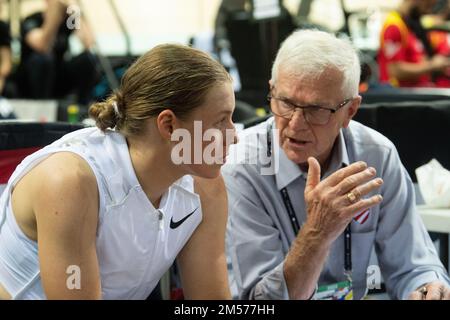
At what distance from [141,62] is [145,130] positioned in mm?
133

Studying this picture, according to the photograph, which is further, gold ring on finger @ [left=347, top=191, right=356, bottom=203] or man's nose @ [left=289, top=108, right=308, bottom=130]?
man's nose @ [left=289, top=108, right=308, bottom=130]

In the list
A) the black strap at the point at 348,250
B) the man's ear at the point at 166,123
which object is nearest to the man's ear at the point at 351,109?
the black strap at the point at 348,250

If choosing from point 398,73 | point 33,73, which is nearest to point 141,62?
point 398,73

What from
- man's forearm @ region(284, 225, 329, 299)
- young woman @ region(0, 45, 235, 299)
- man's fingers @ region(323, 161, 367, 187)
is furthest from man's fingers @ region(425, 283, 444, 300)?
young woman @ region(0, 45, 235, 299)

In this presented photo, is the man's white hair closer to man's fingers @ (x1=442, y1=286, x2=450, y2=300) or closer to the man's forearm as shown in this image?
the man's forearm

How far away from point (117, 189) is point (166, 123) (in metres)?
0.16

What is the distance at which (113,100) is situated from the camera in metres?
1.62

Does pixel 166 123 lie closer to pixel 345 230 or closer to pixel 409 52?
pixel 345 230

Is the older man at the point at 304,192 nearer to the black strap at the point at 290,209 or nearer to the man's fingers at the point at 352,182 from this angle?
the black strap at the point at 290,209


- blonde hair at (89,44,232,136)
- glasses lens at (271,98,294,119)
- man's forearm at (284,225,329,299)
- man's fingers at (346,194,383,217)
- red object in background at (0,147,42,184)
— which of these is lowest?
man's forearm at (284,225,329,299)

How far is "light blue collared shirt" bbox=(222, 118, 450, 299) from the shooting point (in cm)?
197

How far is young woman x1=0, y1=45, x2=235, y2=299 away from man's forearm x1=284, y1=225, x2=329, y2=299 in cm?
28

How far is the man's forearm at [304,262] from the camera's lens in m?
1.78

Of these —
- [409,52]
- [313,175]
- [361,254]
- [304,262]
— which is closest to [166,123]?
[313,175]
